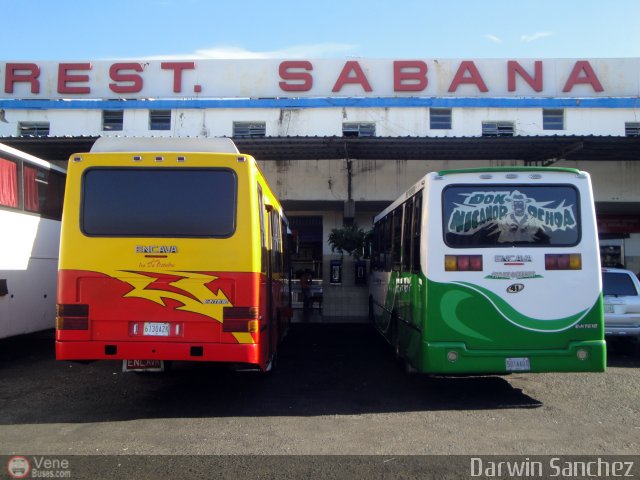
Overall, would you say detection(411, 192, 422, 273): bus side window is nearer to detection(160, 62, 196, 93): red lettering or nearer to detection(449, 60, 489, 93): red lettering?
detection(449, 60, 489, 93): red lettering

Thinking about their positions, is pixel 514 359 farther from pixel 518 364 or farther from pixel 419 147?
pixel 419 147

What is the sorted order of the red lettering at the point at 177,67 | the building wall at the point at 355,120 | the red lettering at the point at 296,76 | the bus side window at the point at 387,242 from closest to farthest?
the bus side window at the point at 387,242
the building wall at the point at 355,120
the red lettering at the point at 296,76
the red lettering at the point at 177,67

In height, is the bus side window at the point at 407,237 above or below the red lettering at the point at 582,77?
below

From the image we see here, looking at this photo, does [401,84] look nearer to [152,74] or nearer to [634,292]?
[152,74]

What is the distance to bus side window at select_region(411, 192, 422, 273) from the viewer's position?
7.49 metres

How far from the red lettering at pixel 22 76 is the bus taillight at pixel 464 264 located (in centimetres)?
2342

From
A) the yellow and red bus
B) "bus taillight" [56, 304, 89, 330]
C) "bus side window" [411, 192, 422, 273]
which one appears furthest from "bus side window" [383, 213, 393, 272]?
"bus taillight" [56, 304, 89, 330]

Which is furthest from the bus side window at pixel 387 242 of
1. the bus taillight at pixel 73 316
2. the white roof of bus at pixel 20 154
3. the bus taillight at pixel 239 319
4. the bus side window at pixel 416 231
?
the white roof of bus at pixel 20 154

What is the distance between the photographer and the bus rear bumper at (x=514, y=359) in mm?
→ 6734

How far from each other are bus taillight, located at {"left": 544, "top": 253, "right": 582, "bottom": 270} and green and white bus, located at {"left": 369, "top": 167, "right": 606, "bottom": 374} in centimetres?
1

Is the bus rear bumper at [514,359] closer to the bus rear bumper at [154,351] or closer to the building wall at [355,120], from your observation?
the bus rear bumper at [154,351]

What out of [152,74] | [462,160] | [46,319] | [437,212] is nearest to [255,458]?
[437,212]

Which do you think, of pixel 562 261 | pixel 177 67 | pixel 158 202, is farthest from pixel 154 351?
pixel 177 67

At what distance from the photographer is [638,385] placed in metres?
Result: 8.07
